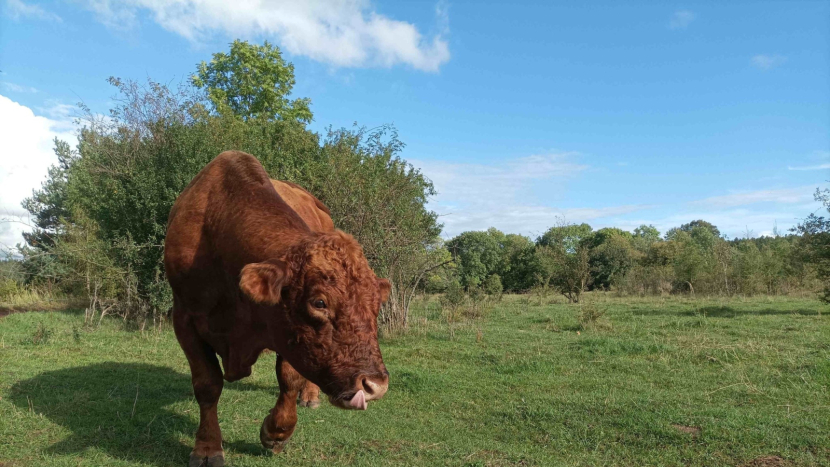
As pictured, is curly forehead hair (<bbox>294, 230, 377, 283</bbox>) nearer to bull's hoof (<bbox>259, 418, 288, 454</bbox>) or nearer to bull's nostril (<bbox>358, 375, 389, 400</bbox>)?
bull's nostril (<bbox>358, 375, 389, 400</bbox>)

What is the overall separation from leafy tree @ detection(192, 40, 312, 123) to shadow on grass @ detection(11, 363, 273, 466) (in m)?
22.3

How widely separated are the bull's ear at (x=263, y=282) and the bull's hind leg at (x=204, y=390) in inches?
70.3

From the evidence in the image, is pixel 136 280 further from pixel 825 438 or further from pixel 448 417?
pixel 825 438

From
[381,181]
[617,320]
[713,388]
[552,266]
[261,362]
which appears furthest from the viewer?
[552,266]

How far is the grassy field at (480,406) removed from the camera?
4.38 meters

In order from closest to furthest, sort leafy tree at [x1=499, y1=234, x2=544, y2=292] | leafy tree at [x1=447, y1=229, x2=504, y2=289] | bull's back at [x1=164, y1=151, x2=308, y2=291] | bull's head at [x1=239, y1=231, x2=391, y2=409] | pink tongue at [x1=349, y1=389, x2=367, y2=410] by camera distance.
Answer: pink tongue at [x1=349, y1=389, x2=367, y2=410] → bull's head at [x1=239, y1=231, x2=391, y2=409] → bull's back at [x1=164, y1=151, x2=308, y2=291] → leafy tree at [x1=447, y1=229, x2=504, y2=289] → leafy tree at [x1=499, y1=234, x2=544, y2=292]

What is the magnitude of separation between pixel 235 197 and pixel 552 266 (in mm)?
23532

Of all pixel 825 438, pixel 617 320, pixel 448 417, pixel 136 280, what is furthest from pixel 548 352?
pixel 136 280

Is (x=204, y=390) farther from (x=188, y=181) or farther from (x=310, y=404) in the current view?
(x=188, y=181)

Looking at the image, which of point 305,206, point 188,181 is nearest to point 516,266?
point 188,181

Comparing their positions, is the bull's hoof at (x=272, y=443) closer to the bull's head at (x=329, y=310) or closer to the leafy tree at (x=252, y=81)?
the bull's head at (x=329, y=310)

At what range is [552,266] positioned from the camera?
2631cm

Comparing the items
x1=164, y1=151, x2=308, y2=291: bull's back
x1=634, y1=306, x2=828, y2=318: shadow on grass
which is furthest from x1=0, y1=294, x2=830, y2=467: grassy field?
x1=634, y1=306, x2=828, y2=318: shadow on grass

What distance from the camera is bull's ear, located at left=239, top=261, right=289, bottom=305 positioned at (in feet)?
9.77
